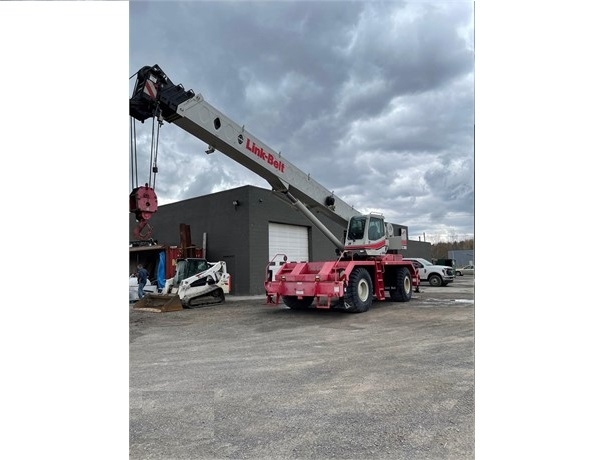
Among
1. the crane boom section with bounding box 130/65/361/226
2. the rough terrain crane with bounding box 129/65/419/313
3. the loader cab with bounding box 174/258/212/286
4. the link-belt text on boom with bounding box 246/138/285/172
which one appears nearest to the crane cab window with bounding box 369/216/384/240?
the rough terrain crane with bounding box 129/65/419/313

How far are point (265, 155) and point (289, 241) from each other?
871 centimetres

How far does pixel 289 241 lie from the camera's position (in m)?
16.7

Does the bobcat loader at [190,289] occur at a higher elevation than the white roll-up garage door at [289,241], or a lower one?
lower

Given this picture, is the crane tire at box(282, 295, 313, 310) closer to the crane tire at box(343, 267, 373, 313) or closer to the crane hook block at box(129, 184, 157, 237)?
the crane tire at box(343, 267, 373, 313)

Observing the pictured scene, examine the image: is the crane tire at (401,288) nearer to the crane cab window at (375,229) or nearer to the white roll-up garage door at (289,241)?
the crane cab window at (375,229)

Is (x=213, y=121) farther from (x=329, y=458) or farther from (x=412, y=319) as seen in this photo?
(x=329, y=458)

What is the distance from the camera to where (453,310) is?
348 inches

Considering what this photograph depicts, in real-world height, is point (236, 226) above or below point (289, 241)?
above

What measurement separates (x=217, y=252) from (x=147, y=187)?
12.2 m

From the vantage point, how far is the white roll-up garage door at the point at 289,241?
52.1ft

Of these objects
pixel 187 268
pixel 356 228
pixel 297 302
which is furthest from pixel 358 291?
pixel 187 268

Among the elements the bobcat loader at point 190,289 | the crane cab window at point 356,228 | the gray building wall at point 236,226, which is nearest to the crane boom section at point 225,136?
the crane cab window at point 356,228

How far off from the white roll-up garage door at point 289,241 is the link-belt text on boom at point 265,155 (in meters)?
7.31

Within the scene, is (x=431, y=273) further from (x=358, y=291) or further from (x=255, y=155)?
(x=255, y=155)
